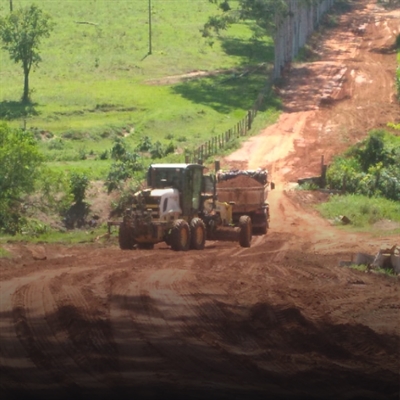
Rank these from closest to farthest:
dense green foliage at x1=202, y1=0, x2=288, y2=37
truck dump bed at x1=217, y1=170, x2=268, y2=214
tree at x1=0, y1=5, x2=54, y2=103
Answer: truck dump bed at x1=217, y1=170, x2=268, y2=214 < tree at x1=0, y1=5, x2=54, y2=103 < dense green foliage at x1=202, y1=0, x2=288, y2=37

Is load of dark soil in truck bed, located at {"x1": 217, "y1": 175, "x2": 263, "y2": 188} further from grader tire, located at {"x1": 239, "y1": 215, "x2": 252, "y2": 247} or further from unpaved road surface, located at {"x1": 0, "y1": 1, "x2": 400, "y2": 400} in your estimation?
grader tire, located at {"x1": 239, "y1": 215, "x2": 252, "y2": 247}

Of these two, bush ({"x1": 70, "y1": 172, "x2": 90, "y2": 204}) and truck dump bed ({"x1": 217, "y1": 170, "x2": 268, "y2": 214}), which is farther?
bush ({"x1": 70, "y1": 172, "x2": 90, "y2": 204})

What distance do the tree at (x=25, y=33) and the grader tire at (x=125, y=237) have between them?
1517 inches

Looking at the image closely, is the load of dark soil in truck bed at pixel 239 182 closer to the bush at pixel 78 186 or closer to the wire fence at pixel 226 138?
the bush at pixel 78 186

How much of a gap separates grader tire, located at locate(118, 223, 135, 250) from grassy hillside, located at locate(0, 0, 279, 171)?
2105cm

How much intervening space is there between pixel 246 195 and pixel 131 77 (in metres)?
42.3

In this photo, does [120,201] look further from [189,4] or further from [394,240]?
[189,4]

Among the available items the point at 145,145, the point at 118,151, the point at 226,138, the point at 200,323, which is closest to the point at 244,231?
the point at 200,323

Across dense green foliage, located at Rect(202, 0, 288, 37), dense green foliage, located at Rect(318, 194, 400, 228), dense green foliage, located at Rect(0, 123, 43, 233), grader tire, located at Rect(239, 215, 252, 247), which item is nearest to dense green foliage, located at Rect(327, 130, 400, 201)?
dense green foliage, located at Rect(318, 194, 400, 228)

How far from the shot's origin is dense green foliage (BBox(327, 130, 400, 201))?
44.3 meters

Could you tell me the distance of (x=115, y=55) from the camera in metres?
81.3

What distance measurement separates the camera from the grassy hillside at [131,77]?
198 feet

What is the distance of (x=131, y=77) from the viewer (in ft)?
247

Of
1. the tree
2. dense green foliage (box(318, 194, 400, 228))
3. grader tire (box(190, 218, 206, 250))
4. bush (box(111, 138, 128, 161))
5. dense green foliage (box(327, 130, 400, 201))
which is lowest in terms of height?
dense green foliage (box(318, 194, 400, 228))
